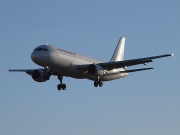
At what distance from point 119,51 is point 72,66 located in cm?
2175

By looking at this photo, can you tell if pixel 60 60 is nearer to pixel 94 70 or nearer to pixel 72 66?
pixel 72 66

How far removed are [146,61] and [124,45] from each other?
23736 mm

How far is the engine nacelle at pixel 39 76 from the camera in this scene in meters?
73.6

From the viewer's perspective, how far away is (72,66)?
230ft

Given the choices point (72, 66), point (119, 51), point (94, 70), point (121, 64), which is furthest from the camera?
point (119, 51)

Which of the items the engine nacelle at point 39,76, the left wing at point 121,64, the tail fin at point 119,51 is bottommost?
the engine nacelle at point 39,76

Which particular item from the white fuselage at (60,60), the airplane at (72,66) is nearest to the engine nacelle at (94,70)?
the airplane at (72,66)

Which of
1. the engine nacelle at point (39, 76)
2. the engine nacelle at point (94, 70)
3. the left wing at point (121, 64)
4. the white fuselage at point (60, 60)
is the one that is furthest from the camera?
the engine nacelle at point (39, 76)

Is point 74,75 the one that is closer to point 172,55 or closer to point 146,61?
point 146,61

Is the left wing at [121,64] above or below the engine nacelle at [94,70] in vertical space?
above

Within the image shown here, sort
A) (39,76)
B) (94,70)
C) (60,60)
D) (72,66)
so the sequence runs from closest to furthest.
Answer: (60,60)
(72,66)
(94,70)
(39,76)

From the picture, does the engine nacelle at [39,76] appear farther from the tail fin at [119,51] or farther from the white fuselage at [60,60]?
the tail fin at [119,51]

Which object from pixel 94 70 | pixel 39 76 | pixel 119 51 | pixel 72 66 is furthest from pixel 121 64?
pixel 119 51

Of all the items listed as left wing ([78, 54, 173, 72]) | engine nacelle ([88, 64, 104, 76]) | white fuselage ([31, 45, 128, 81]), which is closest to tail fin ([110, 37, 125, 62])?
left wing ([78, 54, 173, 72])
